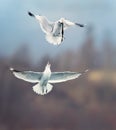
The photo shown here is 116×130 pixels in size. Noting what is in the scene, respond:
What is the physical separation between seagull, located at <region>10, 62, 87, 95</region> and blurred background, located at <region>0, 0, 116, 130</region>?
2cm

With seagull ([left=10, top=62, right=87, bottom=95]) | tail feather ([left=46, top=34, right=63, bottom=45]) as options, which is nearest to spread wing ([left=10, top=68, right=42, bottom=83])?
seagull ([left=10, top=62, right=87, bottom=95])

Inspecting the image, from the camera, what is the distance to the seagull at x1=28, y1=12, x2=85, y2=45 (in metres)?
1.09

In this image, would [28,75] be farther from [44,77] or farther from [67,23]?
[67,23]

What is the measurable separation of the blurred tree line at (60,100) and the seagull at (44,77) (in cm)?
2

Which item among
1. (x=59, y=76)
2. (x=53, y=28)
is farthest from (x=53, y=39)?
(x=59, y=76)

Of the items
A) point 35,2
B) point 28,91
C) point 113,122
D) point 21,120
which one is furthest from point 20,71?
point 113,122

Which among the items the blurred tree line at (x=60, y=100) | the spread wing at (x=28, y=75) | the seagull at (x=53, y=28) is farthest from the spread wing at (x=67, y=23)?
the spread wing at (x=28, y=75)

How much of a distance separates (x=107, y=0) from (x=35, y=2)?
31 centimetres

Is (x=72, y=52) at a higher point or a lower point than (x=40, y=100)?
higher

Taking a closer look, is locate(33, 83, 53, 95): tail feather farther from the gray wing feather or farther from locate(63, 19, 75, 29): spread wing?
locate(63, 19, 75, 29): spread wing

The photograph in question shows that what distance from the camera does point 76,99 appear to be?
1.09 m

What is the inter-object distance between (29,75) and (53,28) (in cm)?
22

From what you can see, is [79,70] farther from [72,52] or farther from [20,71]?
[20,71]

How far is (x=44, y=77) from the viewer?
1093 millimetres
